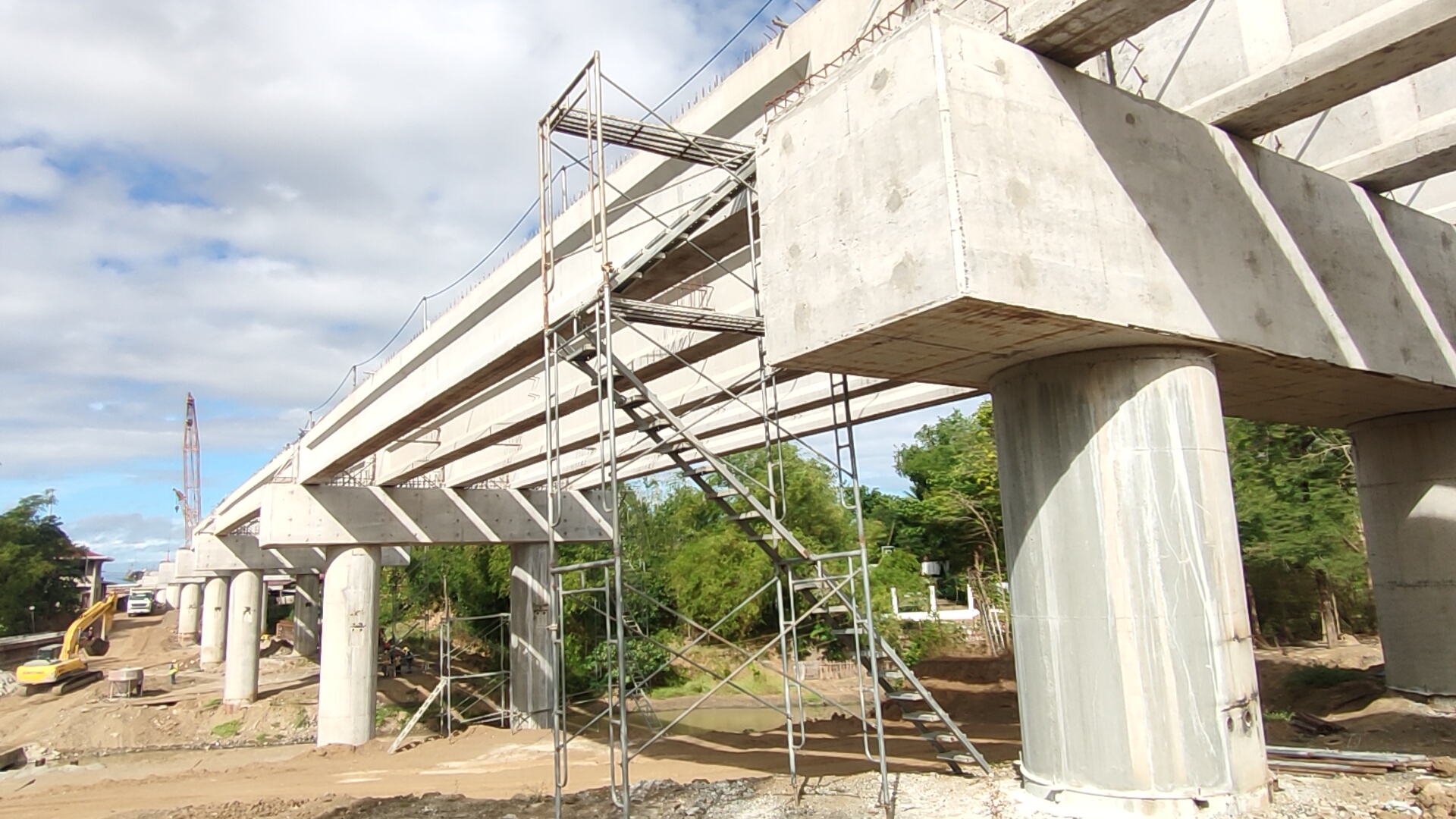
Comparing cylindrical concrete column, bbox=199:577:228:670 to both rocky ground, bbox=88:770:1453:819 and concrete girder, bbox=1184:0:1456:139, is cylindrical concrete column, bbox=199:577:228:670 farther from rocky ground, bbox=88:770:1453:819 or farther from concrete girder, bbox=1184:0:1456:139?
concrete girder, bbox=1184:0:1456:139

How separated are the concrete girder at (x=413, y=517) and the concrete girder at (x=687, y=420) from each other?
85cm

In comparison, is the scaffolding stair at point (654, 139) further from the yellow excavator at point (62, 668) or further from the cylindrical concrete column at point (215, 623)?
the cylindrical concrete column at point (215, 623)

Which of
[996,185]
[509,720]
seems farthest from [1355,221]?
[509,720]

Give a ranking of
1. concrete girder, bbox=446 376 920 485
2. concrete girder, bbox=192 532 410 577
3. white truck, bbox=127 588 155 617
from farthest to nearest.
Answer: white truck, bbox=127 588 155 617 → concrete girder, bbox=192 532 410 577 → concrete girder, bbox=446 376 920 485

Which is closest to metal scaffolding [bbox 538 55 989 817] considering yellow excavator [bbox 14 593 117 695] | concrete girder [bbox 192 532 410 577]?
concrete girder [bbox 192 532 410 577]

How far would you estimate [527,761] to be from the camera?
1958 cm

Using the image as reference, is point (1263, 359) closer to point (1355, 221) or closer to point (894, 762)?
point (1355, 221)

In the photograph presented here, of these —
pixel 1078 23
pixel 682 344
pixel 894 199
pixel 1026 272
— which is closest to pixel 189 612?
pixel 682 344

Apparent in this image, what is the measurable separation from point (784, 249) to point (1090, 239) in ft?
8.56

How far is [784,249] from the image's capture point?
8430 millimetres

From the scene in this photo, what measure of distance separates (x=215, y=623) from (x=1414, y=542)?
5055 cm

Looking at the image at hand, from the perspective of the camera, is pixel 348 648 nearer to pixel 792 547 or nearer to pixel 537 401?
pixel 537 401

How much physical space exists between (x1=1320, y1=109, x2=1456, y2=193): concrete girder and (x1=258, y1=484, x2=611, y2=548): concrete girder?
15495 mm

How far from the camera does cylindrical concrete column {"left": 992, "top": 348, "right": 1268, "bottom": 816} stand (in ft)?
24.2
